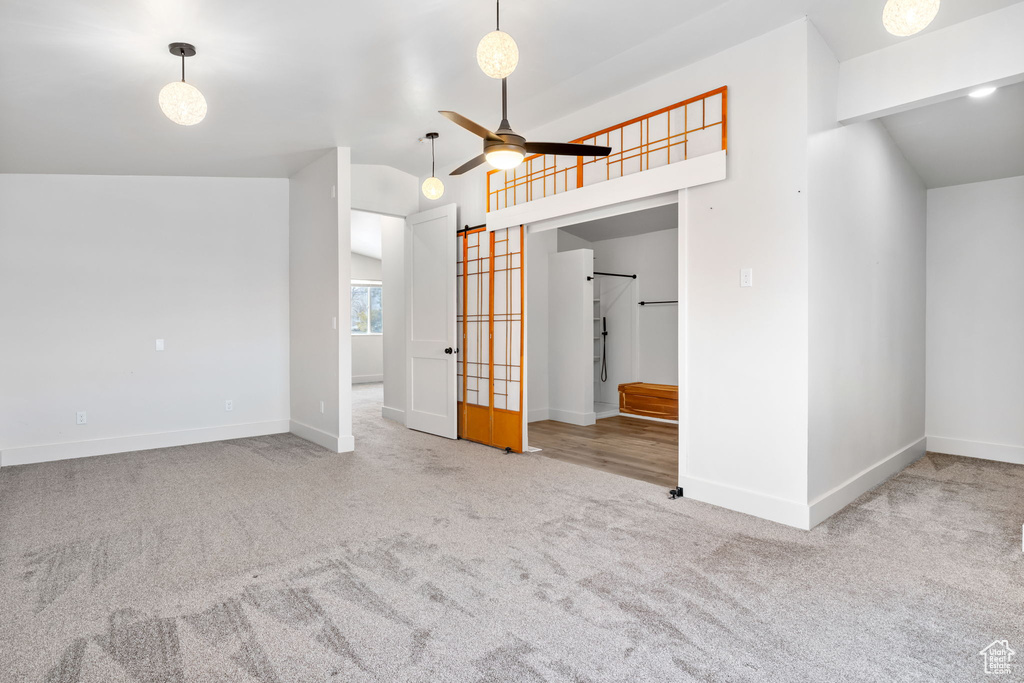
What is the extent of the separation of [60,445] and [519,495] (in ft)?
14.4

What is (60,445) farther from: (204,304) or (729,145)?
(729,145)

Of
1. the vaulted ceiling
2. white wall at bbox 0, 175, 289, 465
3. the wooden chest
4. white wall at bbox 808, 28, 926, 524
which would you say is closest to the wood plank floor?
the wooden chest

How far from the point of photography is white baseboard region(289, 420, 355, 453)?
5175 mm

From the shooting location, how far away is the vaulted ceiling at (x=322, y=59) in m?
2.87

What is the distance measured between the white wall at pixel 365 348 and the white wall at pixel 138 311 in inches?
216

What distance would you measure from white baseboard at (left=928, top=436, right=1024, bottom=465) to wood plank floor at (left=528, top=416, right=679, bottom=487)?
2.44 meters

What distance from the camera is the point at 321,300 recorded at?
5.51 metres

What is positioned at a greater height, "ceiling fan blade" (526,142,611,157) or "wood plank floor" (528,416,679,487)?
"ceiling fan blade" (526,142,611,157)

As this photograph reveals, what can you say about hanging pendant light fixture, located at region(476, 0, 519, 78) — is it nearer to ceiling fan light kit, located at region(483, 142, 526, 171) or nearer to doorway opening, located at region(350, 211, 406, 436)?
ceiling fan light kit, located at region(483, 142, 526, 171)

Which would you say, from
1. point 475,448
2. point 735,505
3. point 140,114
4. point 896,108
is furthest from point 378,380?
point 896,108

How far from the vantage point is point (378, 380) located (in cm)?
1195

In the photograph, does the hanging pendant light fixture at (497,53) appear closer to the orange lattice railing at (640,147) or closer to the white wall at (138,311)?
the orange lattice railing at (640,147)

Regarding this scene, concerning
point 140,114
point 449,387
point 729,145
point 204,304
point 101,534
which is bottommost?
point 101,534

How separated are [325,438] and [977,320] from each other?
20.8ft
